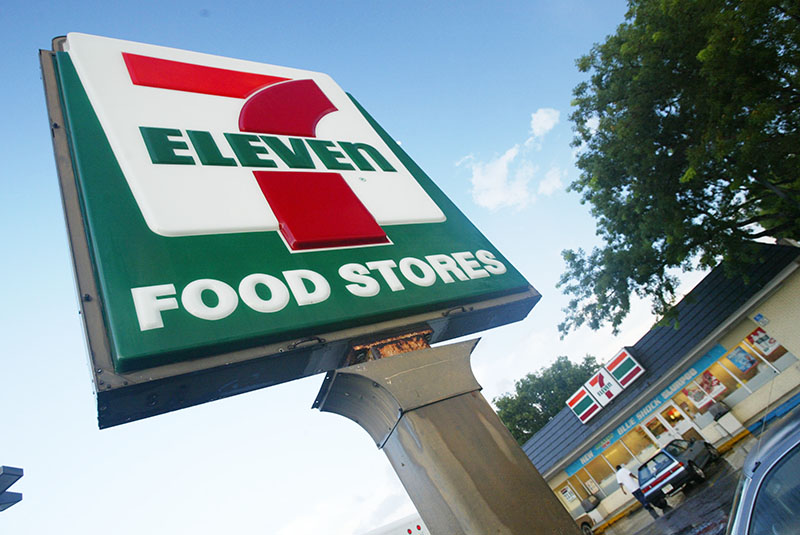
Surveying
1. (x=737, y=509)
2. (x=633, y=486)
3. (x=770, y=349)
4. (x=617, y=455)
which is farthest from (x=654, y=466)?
(x=737, y=509)

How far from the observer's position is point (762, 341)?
1322 cm

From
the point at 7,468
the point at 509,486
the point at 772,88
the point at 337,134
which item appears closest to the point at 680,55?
the point at 772,88

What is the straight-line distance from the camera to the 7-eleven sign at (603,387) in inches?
639

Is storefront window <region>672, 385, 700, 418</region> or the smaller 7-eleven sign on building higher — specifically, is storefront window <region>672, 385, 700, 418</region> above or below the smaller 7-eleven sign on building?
below

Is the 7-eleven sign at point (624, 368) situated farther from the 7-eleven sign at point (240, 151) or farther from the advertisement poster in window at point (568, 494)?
the 7-eleven sign at point (240, 151)

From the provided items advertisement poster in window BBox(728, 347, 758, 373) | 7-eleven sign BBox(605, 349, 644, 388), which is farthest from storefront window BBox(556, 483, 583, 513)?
advertisement poster in window BBox(728, 347, 758, 373)

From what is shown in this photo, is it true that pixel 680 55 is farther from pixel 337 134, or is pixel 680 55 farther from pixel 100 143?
pixel 100 143

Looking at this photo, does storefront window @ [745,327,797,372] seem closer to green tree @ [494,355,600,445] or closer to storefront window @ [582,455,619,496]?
storefront window @ [582,455,619,496]

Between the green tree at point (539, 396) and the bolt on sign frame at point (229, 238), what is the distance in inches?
1346

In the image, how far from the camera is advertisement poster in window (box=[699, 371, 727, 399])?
13836 millimetres

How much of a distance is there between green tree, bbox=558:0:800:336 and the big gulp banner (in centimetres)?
775

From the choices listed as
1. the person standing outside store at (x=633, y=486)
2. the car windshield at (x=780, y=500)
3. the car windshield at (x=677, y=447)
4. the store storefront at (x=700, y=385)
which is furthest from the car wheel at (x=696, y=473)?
the car windshield at (x=780, y=500)

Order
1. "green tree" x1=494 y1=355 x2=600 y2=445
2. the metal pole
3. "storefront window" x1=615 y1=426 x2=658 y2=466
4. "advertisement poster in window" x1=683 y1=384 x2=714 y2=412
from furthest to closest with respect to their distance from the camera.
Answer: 1. "green tree" x1=494 y1=355 x2=600 y2=445
2. "storefront window" x1=615 y1=426 x2=658 y2=466
3. "advertisement poster in window" x1=683 y1=384 x2=714 y2=412
4. the metal pole

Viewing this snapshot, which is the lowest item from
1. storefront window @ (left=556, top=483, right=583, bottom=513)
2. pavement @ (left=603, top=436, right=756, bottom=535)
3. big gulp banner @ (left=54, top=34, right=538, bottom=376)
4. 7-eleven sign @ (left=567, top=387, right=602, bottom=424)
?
pavement @ (left=603, top=436, right=756, bottom=535)
